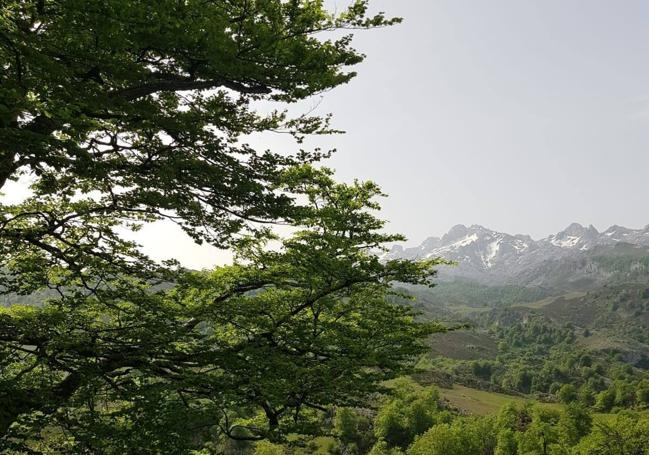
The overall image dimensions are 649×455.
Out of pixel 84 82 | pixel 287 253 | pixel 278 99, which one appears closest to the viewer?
pixel 84 82

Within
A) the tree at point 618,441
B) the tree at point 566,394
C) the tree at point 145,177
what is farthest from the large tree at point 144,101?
the tree at point 566,394

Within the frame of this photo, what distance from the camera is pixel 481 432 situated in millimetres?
64562

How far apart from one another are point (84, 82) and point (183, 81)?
1792 millimetres

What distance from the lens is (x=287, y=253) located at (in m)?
13.4

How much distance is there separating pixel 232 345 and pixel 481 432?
64808mm

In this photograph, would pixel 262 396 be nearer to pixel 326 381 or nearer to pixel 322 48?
pixel 326 381

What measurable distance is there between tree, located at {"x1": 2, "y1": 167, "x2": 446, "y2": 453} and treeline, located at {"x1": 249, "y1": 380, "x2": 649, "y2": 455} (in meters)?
17.1

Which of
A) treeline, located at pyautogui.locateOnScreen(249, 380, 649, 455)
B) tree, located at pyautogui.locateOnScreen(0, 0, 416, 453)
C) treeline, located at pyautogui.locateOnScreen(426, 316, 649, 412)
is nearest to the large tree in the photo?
tree, located at pyautogui.locateOnScreen(0, 0, 416, 453)

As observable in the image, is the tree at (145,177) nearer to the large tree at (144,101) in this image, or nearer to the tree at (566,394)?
the large tree at (144,101)

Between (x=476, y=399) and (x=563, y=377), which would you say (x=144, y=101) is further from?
(x=563, y=377)

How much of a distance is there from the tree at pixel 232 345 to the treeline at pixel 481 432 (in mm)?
17107

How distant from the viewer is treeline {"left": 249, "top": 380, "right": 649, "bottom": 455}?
46.0 metres

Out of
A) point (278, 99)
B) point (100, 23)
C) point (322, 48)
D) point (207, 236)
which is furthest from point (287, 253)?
point (100, 23)

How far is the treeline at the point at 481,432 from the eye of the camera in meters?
46.0
